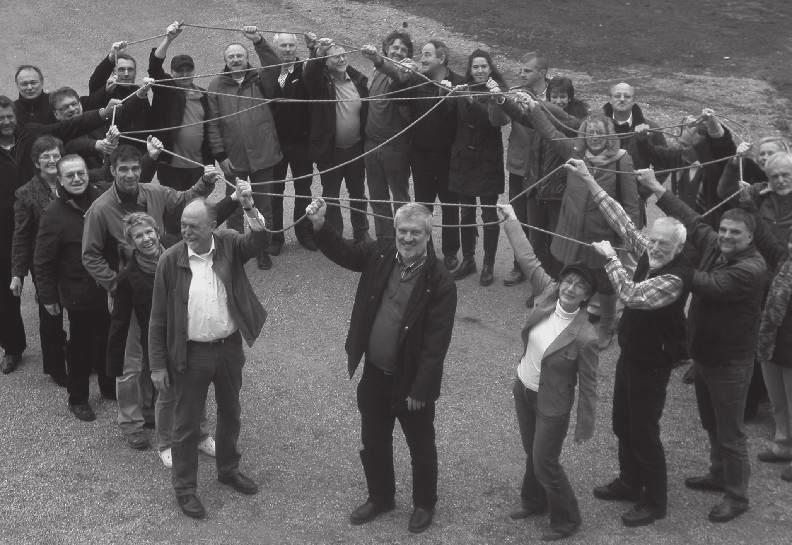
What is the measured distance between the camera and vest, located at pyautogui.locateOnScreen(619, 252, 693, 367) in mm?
5551

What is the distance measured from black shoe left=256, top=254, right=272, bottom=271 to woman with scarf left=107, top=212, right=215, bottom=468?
7.78 feet

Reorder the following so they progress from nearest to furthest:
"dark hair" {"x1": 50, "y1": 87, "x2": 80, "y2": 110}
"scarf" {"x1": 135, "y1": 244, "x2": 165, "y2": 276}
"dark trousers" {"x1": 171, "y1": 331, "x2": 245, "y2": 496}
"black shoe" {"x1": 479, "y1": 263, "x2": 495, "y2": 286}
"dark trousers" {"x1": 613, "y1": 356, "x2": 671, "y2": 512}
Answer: "dark trousers" {"x1": 613, "y1": 356, "x2": 671, "y2": 512} < "dark trousers" {"x1": 171, "y1": 331, "x2": 245, "y2": 496} < "scarf" {"x1": 135, "y1": 244, "x2": 165, "y2": 276} < "dark hair" {"x1": 50, "y1": 87, "x2": 80, "y2": 110} < "black shoe" {"x1": 479, "y1": 263, "x2": 495, "y2": 286}

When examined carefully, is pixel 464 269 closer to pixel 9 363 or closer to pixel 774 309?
pixel 774 309

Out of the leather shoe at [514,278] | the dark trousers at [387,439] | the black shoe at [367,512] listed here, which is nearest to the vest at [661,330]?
the dark trousers at [387,439]

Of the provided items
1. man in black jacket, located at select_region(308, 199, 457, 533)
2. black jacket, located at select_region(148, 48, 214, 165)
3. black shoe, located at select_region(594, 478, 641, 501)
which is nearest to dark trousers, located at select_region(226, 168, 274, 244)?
black jacket, located at select_region(148, 48, 214, 165)

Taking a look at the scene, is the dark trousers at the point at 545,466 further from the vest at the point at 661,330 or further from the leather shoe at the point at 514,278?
the leather shoe at the point at 514,278

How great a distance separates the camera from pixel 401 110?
8672mm

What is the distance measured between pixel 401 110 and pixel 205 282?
332 cm

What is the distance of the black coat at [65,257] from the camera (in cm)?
696

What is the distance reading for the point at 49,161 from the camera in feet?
23.8

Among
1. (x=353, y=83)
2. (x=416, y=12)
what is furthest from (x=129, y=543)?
(x=416, y=12)

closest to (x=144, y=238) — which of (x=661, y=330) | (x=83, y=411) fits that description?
(x=83, y=411)

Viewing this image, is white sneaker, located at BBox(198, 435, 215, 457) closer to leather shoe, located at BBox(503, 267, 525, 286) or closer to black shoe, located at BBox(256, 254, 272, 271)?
black shoe, located at BBox(256, 254, 272, 271)

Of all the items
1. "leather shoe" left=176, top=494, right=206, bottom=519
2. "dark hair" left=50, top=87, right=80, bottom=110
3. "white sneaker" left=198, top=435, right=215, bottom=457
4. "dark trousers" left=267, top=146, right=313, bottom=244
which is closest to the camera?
"leather shoe" left=176, top=494, right=206, bottom=519
